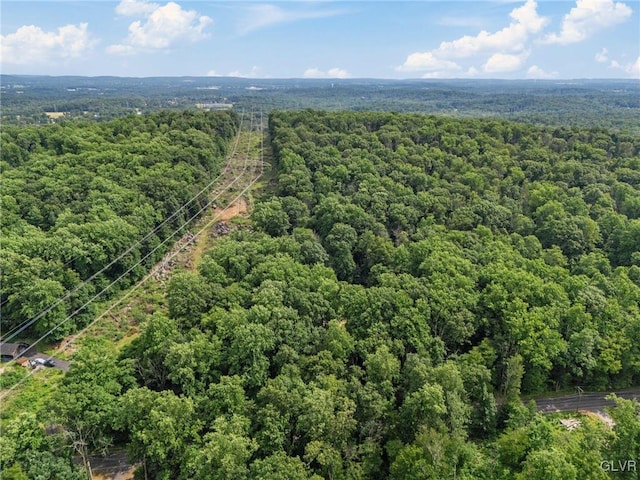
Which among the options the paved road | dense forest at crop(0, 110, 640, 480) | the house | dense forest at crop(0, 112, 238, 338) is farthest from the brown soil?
the paved road

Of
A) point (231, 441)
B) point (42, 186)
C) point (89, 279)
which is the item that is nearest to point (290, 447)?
point (231, 441)

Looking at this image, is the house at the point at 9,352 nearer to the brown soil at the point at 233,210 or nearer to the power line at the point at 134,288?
the power line at the point at 134,288

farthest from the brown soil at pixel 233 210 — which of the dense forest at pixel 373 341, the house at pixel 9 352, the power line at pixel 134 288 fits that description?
the house at pixel 9 352

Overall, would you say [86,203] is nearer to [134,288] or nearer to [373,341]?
[134,288]

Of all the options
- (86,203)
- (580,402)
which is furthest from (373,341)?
(86,203)

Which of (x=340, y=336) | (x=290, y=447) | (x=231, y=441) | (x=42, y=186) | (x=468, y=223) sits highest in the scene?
(x=42, y=186)

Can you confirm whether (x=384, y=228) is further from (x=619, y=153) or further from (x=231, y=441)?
(x=619, y=153)

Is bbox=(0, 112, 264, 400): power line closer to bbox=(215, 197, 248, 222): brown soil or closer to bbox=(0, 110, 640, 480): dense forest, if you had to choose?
bbox=(215, 197, 248, 222): brown soil
